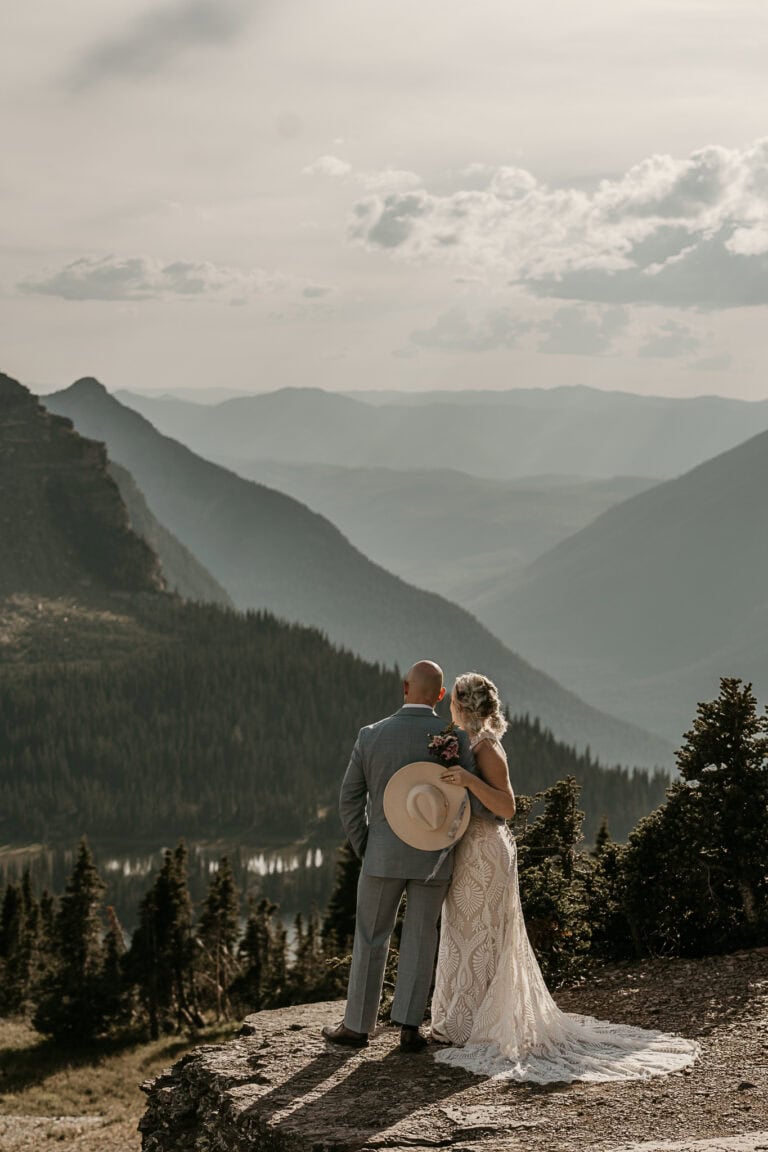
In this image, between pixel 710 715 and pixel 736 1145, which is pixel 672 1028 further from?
pixel 710 715

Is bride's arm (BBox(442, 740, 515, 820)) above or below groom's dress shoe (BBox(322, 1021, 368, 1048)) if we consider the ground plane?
above

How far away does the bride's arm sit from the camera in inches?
698

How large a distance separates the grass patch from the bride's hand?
42705mm

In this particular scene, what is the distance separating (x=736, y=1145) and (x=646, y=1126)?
117 centimetres

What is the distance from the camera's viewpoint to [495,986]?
18016mm

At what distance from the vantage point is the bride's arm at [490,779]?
58.1 feet

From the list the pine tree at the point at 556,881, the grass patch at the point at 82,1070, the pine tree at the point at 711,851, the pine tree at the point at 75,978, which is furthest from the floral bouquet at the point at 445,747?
the pine tree at the point at 75,978

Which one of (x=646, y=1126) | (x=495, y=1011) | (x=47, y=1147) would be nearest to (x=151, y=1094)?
(x=495, y=1011)

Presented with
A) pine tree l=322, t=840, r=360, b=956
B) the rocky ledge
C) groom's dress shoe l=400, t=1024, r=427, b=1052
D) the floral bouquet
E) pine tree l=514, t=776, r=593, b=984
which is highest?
the floral bouquet

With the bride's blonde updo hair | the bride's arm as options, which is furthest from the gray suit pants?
the bride's blonde updo hair

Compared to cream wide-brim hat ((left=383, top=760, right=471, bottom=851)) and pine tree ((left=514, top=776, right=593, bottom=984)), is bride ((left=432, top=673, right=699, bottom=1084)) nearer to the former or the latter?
cream wide-brim hat ((left=383, top=760, right=471, bottom=851))

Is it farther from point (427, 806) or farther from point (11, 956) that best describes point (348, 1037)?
point (11, 956)

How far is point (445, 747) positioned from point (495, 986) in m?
3.35

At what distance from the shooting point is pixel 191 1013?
10144cm
